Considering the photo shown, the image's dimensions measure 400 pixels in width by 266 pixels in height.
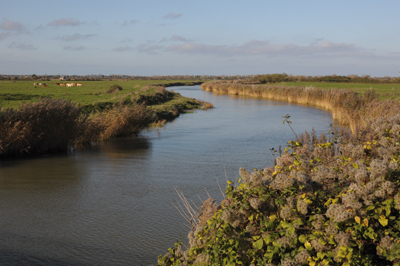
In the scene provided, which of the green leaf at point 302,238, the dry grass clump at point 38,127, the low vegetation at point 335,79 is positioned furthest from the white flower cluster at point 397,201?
the low vegetation at point 335,79

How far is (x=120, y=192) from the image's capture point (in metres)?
10.1

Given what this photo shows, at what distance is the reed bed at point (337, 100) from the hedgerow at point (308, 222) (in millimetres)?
5141

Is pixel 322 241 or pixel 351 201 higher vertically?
pixel 351 201

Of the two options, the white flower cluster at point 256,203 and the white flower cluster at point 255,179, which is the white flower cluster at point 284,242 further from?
the white flower cluster at point 255,179

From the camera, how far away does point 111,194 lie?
393 inches

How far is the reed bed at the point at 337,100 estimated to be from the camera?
15606mm

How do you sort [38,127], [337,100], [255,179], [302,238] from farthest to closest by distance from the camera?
[337,100] → [38,127] → [255,179] → [302,238]

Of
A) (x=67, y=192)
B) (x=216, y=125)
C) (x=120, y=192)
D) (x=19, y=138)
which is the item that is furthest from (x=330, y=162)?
(x=216, y=125)

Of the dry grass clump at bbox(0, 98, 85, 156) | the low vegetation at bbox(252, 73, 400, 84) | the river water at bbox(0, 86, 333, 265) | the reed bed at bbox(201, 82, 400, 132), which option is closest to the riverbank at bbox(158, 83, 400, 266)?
the river water at bbox(0, 86, 333, 265)

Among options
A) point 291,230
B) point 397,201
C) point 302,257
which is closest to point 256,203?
point 291,230

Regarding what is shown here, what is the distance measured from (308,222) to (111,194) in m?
7.42

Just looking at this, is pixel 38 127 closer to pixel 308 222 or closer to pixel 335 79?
pixel 308 222

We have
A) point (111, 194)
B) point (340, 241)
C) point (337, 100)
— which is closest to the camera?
point (340, 241)

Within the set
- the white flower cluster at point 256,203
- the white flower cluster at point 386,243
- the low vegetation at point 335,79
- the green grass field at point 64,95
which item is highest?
the low vegetation at point 335,79
